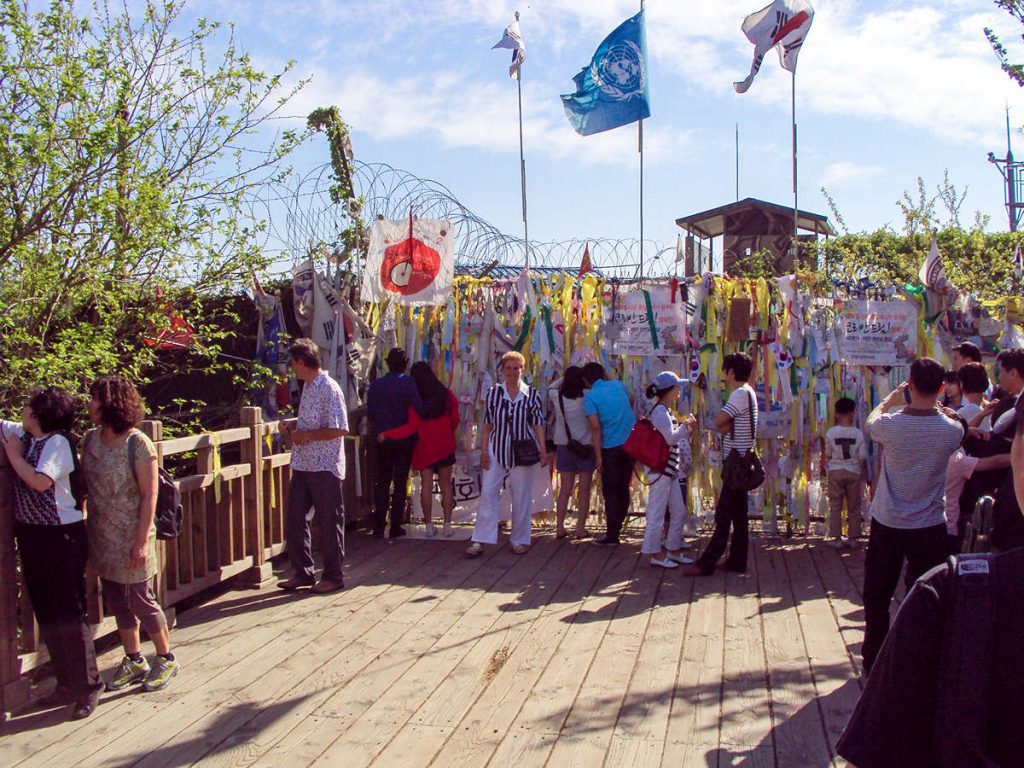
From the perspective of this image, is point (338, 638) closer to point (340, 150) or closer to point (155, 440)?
point (155, 440)

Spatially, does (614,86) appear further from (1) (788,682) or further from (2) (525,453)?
(1) (788,682)

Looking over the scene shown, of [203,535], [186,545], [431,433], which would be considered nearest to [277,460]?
[203,535]

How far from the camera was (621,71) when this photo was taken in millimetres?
10445

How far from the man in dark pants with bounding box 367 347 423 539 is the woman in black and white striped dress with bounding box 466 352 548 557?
87 cm

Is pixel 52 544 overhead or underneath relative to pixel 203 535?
overhead

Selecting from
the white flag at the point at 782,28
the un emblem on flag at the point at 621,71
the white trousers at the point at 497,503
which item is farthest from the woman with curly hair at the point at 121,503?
the white flag at the point at 782,28

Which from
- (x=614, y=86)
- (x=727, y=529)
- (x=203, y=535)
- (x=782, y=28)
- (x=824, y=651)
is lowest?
(x=824, y=651)

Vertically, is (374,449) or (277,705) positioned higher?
(374,449)

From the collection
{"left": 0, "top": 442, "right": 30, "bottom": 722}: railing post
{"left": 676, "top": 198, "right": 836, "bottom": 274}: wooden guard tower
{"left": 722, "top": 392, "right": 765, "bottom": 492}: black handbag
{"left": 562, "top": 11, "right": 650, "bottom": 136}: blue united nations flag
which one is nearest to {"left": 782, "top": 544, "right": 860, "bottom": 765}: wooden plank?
{"left": 722, "top": 392, "right": 765, "bottom": 492}: black handbag

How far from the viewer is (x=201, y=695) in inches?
189

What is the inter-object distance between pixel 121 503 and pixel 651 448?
13.1ft

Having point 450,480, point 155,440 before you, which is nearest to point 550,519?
point 450,480

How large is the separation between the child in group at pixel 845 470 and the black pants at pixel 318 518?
4.15m

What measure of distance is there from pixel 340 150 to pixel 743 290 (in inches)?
162
